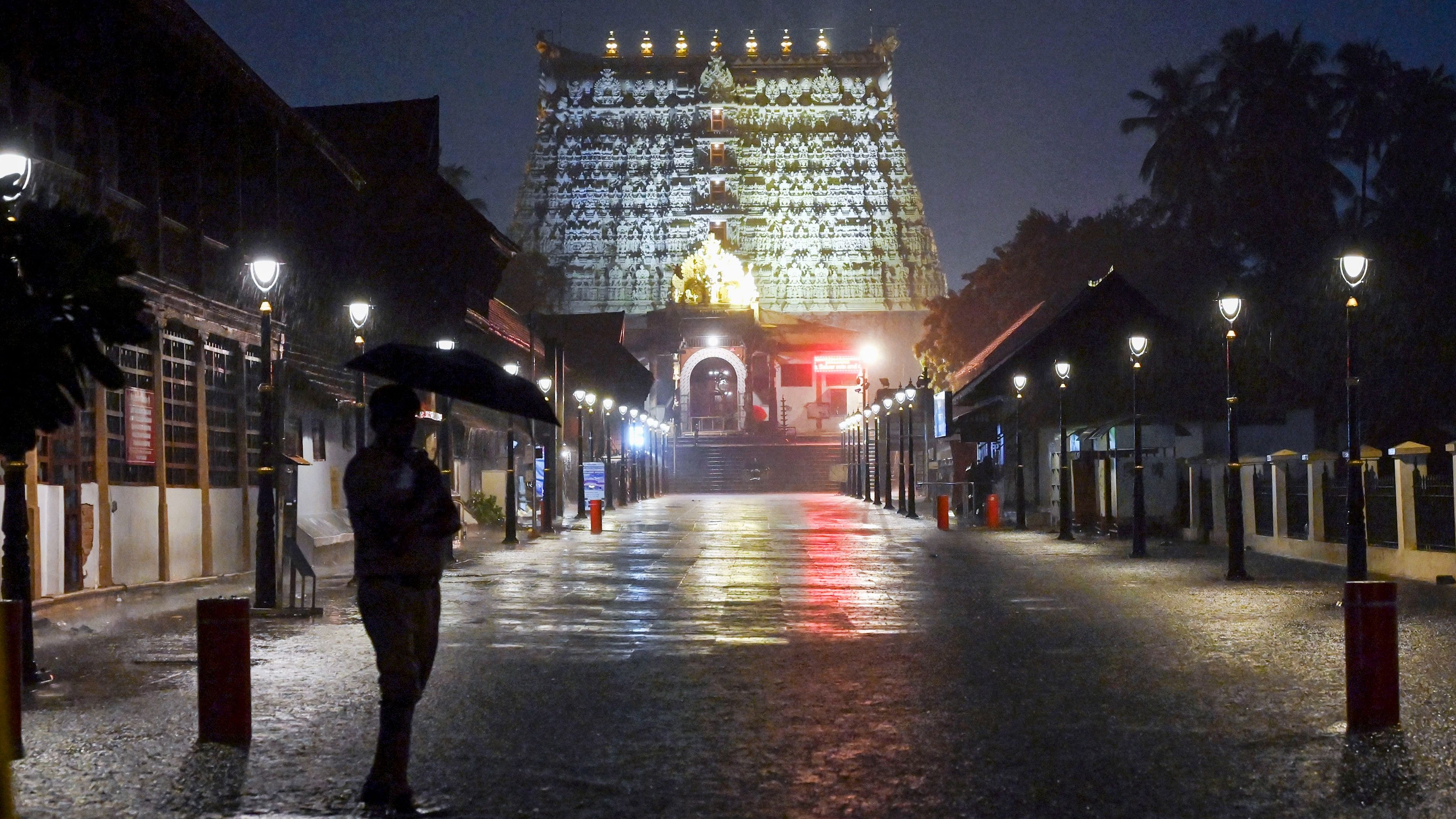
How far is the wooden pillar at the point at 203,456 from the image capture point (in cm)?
2178

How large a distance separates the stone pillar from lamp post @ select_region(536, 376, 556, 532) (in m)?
20.4

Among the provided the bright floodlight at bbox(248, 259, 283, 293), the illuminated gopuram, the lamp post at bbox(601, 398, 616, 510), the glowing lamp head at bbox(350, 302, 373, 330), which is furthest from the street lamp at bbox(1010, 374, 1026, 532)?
the illuminated gopuram

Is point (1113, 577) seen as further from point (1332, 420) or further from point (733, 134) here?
point (733, 134)

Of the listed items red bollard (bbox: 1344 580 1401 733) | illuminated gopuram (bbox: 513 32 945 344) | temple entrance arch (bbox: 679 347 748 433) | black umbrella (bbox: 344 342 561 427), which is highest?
illuminated gopuram (bbox: 513 32 945 344)

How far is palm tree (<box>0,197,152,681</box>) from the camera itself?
652 centimetres

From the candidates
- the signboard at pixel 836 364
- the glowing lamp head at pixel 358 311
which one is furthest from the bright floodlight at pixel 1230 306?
the signboard at pixel 836 364

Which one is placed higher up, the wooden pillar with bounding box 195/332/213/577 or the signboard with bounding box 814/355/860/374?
the signboard with bounding box 814/355/860/374

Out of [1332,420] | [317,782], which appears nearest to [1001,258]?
[1332,420]

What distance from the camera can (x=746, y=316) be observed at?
115 meters

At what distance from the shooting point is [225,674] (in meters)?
8.98

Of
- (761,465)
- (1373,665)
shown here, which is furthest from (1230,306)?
(761,465)

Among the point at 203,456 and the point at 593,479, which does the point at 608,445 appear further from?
the point at 203,456

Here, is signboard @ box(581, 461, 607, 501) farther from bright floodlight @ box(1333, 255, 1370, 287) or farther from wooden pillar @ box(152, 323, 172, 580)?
bright floodlight @ box(1333, 255, 1370, 287)

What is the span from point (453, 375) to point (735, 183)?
128 meters
